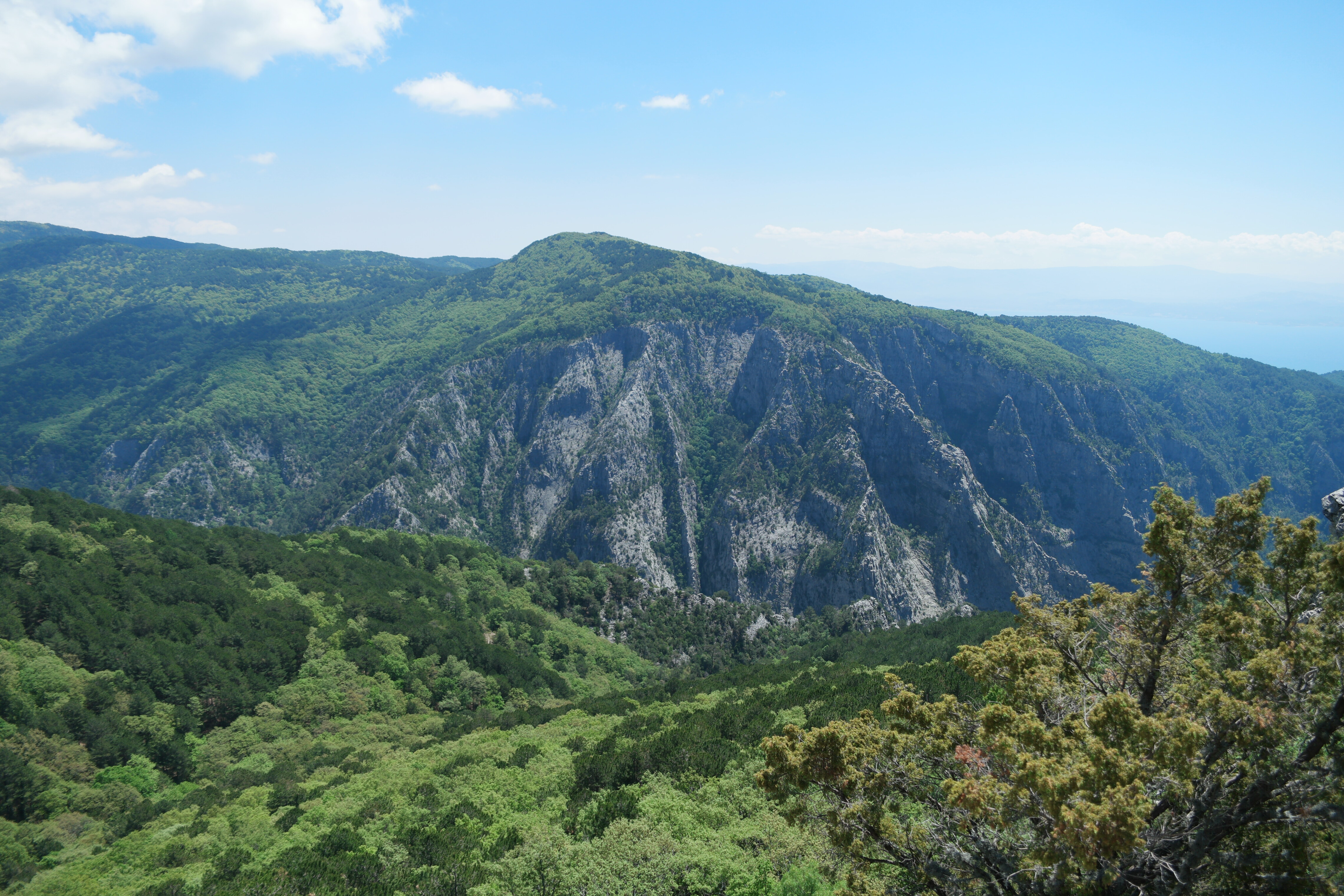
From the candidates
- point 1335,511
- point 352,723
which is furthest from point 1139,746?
point 352,723

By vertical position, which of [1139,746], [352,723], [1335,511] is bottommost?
[352,723]

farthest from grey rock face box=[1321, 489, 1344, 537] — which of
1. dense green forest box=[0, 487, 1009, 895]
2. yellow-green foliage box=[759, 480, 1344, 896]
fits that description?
dense green forest box=[0, 487, 1009, 895]

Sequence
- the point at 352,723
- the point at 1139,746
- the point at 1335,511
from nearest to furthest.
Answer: the point at 1139,746
the point at 1335,511
the point at 352,723

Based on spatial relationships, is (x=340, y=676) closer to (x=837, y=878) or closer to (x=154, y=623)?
(x=154, y=623)

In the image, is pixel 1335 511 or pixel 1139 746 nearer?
pixel 1139 746

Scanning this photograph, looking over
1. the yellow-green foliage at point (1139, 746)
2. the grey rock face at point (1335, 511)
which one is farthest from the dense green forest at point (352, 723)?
the grey rock face at point (1335, 511)

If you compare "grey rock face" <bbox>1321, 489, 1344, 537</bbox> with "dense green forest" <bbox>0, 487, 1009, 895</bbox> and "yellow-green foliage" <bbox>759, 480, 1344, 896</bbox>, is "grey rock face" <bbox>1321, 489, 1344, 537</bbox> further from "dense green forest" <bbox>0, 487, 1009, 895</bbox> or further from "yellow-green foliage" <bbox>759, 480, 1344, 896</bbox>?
"dense green forest" <bbox>0, 487, 1009, 895</bbox>

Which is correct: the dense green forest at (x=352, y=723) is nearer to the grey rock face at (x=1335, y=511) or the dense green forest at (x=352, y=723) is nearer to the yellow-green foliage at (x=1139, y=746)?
the yellow-green foliage at (x=1139, y=746)

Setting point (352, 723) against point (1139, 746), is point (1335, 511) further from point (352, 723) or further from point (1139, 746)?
point (352, 723)

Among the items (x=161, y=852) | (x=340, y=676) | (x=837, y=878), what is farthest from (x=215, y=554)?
(x=837, y=878)
